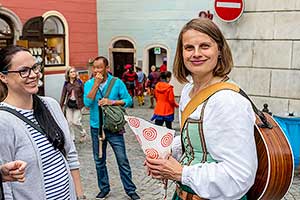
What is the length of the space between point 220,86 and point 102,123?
129 inches

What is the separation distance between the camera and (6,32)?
14.1 m

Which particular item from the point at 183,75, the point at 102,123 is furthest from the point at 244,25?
the point at 183,75

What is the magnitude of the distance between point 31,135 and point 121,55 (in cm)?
1675

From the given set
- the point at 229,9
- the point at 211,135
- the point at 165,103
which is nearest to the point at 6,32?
the point at 165,103

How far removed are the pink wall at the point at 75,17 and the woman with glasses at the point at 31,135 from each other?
41.9 ft

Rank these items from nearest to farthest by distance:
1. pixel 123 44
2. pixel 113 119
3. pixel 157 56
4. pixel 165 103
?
pixel 113 119 < pixel 165 103 < pixel 157 56 < pixel 123 44

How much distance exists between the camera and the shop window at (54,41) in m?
16.0

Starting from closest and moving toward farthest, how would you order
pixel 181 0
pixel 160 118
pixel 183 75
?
pixel 183 75, pixel 160 118, pixel 181 0

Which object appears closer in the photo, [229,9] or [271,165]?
[271,165]

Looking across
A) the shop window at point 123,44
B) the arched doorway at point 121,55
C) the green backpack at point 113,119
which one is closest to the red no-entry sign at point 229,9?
the green backpack at point 113,119

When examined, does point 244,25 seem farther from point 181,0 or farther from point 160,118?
point 181,0

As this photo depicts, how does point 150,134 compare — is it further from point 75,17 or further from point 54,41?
point 75,17

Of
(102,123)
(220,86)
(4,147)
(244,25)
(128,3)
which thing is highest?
(128,3)

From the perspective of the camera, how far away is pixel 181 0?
17.3 meters
